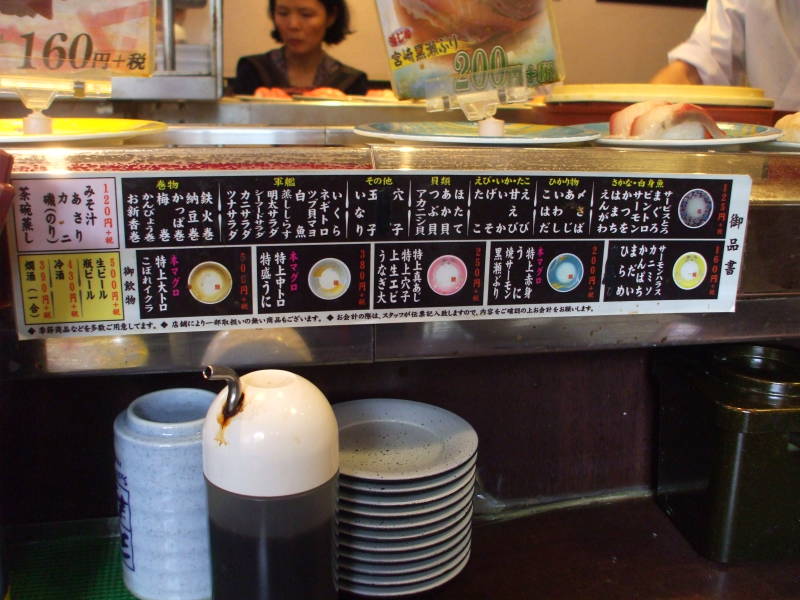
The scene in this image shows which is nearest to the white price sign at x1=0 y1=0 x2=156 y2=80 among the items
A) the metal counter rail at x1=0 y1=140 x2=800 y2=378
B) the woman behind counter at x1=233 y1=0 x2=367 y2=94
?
the metal counter rail at x1=0 y1=140 x2=800 y2=378

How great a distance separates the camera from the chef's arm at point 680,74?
2570 millimetres

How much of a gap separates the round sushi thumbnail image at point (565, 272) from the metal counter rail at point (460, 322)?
48 mm

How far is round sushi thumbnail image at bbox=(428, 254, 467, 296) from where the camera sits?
0.88 meters

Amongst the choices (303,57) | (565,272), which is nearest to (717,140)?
(565,272)

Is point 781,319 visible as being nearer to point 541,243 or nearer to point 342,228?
point 541,243

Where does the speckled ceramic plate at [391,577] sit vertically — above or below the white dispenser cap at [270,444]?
below

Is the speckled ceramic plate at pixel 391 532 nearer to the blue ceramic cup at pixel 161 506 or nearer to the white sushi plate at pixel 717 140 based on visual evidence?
the blue ceramic cup at pixel 161 506

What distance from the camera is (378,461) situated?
38.3 inches

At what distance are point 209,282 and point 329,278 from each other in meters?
0.13

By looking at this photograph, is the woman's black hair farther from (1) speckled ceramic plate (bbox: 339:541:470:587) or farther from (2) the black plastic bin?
(1) speckled ceramic plate (bbox: 339:541:470:587)

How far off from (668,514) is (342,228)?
756 mm

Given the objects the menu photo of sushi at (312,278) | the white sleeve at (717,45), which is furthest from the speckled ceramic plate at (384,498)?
the white sleeve at (717,45)

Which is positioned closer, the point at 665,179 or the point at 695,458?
the point at 665,179

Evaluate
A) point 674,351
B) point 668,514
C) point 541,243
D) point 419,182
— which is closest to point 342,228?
point 419,182
